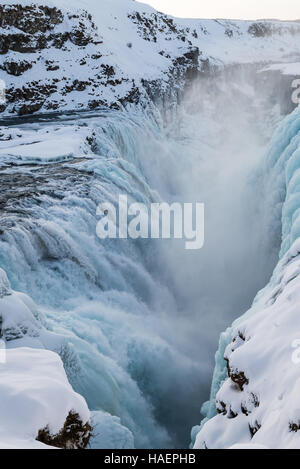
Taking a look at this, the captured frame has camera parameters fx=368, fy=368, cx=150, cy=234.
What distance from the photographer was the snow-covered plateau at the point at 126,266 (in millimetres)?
3945

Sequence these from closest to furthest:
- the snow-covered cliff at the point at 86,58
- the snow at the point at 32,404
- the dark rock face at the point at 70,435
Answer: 1. the snow at the point at 32,404
2. the dark rock face at the point at 70,435
3. the snow-covered cliff at the point at 86,58

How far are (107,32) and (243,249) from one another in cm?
2806

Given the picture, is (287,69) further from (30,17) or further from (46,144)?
(46,144)

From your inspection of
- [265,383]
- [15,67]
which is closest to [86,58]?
[15,67]

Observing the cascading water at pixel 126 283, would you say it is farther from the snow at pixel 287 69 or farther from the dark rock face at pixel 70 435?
the snow at pixel 287 69

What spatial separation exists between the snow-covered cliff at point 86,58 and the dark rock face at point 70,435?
24.8 metres

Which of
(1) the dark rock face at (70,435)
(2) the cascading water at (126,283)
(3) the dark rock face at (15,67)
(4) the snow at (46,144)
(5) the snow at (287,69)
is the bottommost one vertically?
(1) the dark rock face at (70,435)

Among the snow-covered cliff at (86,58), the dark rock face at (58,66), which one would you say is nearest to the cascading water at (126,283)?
the dark rock face at (58,66)

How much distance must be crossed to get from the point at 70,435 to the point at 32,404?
0.48 meters

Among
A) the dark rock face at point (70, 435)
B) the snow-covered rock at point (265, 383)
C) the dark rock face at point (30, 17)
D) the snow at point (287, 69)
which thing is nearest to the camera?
the dark rock face at point (70, 435)

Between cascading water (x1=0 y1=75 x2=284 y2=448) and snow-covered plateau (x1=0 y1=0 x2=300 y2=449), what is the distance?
0.04 meters

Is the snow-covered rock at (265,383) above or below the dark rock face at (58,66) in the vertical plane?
below

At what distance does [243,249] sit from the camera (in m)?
15.0

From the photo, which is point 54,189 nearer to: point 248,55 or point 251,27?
point 248,55
